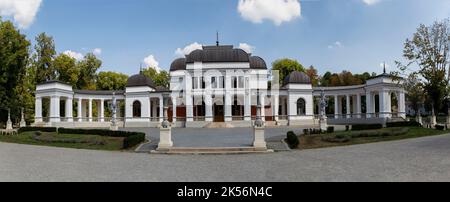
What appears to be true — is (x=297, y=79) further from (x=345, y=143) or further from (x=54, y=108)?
(x=54, y=108)

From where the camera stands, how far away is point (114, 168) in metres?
13.2

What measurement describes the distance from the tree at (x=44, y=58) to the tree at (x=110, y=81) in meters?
12.3

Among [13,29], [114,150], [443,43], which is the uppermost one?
[13,29]

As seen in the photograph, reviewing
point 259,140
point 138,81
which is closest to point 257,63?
point 138,81

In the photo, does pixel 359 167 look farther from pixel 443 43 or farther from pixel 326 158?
pixel 443 43

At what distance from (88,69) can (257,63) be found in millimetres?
30741

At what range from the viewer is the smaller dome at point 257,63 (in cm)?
5608

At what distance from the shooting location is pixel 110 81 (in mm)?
71188

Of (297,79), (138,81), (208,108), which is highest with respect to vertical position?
(138,81)

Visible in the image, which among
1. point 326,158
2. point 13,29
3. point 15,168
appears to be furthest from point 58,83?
point 326,158

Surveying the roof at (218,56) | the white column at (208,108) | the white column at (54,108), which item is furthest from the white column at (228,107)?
the white column at (54,108)

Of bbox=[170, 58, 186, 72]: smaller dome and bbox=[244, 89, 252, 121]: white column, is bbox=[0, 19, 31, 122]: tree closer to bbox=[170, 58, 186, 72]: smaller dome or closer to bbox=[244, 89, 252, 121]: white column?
bbox=[170, 58, 186, 72]: smaller dome
